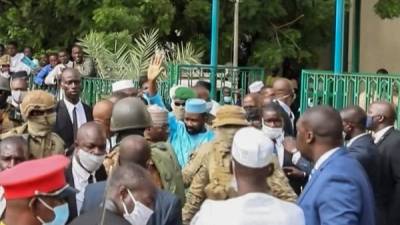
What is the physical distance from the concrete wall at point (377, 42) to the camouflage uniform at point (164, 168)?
50.2 feet

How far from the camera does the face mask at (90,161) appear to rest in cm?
617

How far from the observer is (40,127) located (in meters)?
7.05

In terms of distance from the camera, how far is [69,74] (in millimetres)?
8656

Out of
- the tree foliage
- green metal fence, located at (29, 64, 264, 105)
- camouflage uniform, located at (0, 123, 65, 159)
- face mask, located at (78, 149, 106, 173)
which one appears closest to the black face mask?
camouflage uniform, located at (0, 123, 65, 159)

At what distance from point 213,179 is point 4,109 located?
323cm

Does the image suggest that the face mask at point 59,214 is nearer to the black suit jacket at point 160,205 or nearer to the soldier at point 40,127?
the black suit jacket at point 160,205

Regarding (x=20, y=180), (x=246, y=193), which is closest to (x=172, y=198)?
(x=246, y=193)

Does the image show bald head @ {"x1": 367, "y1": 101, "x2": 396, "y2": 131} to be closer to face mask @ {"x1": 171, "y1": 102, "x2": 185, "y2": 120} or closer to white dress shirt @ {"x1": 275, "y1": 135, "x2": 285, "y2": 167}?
white dress shirt @ {"x1": 275, "y1": 135, "x2": 285, "y2": 167}

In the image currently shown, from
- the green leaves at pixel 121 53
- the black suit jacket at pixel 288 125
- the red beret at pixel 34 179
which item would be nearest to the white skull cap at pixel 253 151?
the red beret at pixel 34 179

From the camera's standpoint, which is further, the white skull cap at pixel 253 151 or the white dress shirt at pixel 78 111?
the white dress shirt at pixel 78 111

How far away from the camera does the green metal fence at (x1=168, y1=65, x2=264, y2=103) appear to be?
547 inches

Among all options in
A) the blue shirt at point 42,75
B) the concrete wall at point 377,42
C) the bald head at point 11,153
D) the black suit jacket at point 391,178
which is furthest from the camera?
the concrete wall at point 377,42

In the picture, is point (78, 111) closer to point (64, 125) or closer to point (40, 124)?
point (64, 125)

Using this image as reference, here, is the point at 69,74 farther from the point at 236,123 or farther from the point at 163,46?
the point at 163,46
